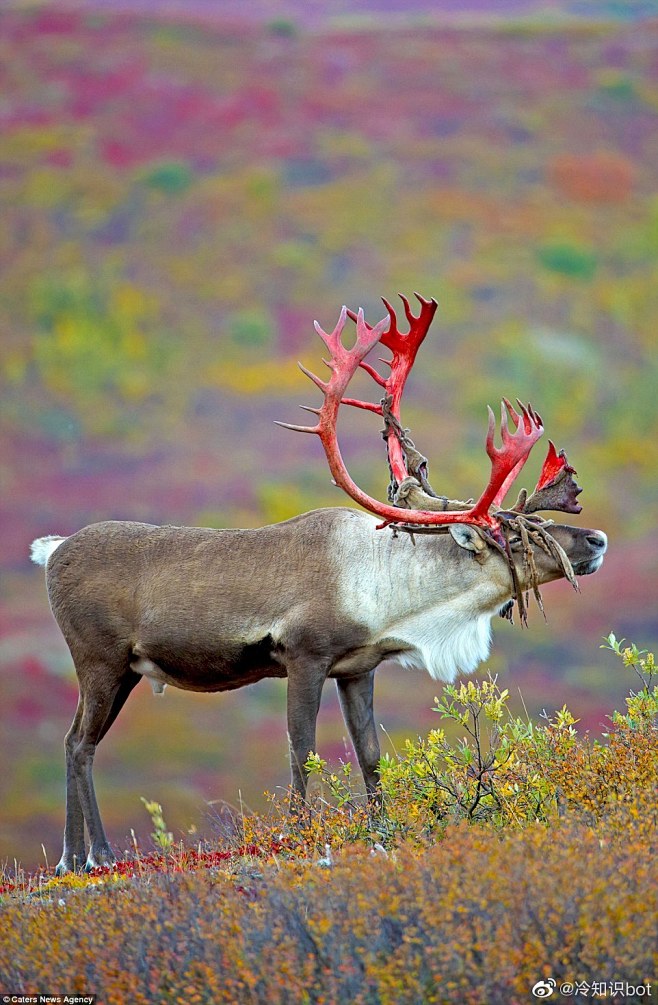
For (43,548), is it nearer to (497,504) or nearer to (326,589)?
(326,589)

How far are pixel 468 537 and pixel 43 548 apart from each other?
2.66m

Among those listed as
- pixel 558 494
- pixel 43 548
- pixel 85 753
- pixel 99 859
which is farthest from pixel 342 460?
pixel 99 859

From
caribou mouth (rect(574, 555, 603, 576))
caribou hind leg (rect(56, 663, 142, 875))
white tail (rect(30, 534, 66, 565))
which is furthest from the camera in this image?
white tail (rect(30, 534, 66, 565))

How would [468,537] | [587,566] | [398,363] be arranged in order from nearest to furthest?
[468,537] < [587,566] < [398,363]

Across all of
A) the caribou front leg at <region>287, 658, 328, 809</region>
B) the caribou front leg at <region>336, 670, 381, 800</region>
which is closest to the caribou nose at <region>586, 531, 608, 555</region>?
the caribou front leg at <region>336, 670, 381, 800</region>

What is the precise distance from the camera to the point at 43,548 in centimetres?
802

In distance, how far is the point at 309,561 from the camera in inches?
290

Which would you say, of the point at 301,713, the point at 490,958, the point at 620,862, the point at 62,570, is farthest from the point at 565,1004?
the point at 62,570

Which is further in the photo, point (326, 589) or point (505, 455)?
point (326, 589)

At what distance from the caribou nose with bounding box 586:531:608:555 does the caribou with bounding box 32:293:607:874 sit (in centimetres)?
1

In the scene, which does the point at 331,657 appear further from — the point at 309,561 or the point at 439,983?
the point at 439,983

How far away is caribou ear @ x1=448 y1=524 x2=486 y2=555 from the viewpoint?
23.6ft

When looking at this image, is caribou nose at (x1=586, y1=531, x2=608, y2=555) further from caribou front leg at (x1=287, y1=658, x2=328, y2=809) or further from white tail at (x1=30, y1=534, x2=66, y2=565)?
white tail at (x1=30, y1=534, x2=66, y2=565)

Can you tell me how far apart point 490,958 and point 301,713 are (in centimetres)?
309
